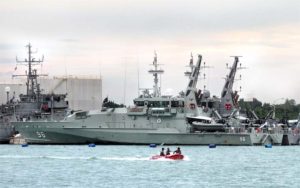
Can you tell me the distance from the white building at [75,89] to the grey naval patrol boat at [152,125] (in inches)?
1726

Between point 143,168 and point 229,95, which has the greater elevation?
point 229,95

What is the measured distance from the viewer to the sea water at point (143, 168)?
7931 cm

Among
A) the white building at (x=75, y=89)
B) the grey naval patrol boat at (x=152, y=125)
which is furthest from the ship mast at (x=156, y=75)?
the white building at (x=75, y=89)

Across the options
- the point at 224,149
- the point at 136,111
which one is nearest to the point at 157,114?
the point at 136,111

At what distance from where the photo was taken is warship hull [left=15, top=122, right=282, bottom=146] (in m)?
137

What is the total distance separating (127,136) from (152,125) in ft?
12.8

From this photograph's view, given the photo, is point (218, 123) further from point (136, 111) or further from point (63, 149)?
point (63, 149)

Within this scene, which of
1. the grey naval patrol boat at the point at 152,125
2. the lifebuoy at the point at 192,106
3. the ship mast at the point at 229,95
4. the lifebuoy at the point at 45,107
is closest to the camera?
the grey naval patrol boat at the point at 152,125

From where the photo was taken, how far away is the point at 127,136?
137375 millimetres

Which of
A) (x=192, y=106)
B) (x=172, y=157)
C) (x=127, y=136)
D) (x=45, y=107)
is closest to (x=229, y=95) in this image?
(x=192, y=106)

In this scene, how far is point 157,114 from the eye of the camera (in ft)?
445

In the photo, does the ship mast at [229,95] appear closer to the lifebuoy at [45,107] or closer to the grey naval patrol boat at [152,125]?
the grey naval patrol boat at [152,125]

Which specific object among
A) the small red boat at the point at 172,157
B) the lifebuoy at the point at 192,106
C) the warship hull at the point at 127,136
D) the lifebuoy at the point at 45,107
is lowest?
the small red boat at the point at 172,157

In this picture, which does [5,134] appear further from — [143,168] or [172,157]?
[143,168]
